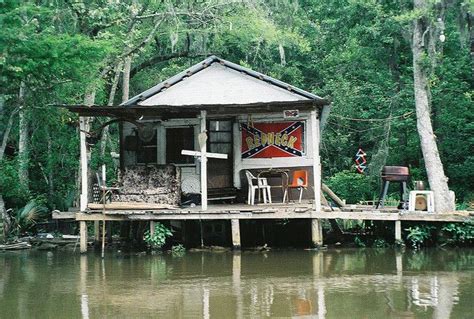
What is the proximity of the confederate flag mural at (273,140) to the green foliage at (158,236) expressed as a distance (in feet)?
11.3

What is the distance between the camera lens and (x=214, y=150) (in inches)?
745

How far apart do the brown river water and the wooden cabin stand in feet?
4.03

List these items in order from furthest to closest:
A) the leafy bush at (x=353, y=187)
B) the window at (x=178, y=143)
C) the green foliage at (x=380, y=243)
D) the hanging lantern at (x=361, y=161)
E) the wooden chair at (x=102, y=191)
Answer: the hanging lantern at (x=361, y=161) < the leafy bush at (x=353, y=187) < the window at (x=178, y=143) < the green foliage at (x=380, y=243) < the wooden chair at (x=102, y=191)

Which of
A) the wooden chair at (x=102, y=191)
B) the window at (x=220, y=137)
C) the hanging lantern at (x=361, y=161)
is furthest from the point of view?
the hanging lantern at (x=361, y=161)

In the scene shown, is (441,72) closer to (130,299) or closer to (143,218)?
(143,218)

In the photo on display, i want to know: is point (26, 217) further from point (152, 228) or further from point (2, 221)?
point (152, 228)

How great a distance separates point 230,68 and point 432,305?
10163 millimetres

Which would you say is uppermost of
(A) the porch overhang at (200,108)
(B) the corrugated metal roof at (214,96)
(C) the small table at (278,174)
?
(B) the corrugated metal roof at (214,96)

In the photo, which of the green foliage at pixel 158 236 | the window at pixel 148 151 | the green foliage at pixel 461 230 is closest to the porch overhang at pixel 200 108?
the window at pixel 148 151

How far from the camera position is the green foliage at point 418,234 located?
16.5 m

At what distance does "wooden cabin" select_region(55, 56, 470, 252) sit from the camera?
16.5 m

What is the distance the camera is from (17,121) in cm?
2358

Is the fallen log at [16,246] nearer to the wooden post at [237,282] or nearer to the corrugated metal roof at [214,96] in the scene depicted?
the corrugated metal roof at [214,96]

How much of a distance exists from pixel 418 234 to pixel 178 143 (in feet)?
22.3
